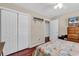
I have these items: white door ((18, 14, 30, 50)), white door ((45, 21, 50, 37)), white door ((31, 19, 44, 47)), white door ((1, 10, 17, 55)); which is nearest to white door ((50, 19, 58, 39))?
white door ((45, 21, 50, 37))

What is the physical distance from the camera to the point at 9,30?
1.68m

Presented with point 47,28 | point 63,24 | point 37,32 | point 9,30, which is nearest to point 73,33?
point 63,24

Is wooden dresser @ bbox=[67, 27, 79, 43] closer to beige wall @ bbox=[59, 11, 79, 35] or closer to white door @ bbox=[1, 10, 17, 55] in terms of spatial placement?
beige wall @ bbox=[59, 11, 79, 35]

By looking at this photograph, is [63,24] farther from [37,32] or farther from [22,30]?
[22,30]

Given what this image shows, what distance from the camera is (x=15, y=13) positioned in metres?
1.59

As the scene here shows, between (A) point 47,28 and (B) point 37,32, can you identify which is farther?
(B) point 37,32

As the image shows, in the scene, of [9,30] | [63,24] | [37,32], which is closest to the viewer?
[9,30]

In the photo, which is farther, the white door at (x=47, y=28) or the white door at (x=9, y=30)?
the white door at (x=47, y=28)

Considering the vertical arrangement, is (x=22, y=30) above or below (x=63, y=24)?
below

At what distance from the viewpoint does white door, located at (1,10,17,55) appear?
61.7 inches

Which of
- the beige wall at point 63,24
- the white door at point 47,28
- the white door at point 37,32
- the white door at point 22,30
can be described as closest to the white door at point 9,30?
the white door at point 22,30

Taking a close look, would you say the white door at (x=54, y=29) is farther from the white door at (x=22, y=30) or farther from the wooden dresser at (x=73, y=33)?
the white door at (x=22, y=30)

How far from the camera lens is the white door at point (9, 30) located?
1.57m

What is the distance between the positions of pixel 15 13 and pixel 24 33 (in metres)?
0.43
